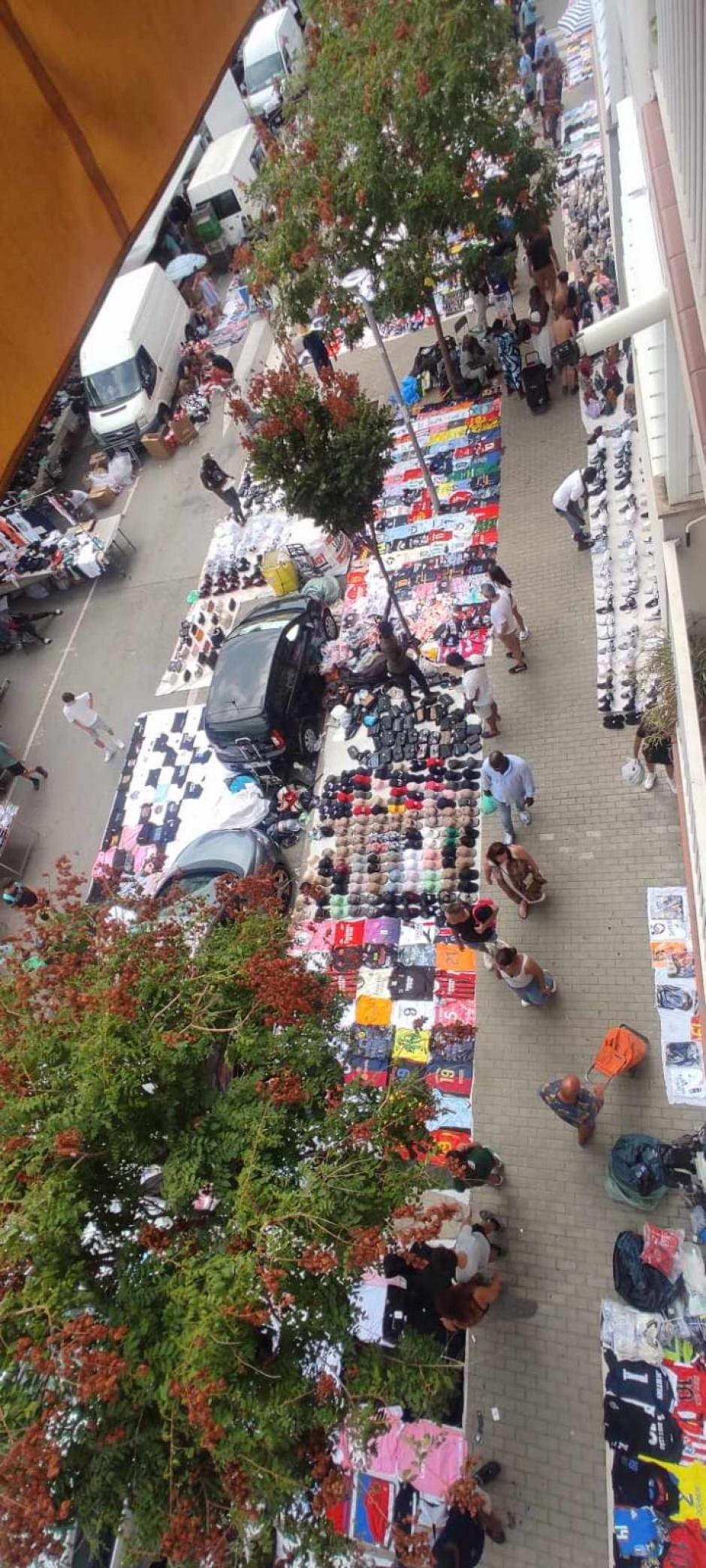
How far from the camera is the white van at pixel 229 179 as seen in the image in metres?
19.6

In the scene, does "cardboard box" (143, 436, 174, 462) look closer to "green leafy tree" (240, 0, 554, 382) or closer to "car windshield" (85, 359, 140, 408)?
"car windshield" (85, 359, 140, 408)

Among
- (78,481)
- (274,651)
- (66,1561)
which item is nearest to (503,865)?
(274,651)

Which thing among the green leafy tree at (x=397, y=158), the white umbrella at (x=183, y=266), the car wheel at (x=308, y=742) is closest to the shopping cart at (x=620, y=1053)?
the car wheel at (x=308, y=742)

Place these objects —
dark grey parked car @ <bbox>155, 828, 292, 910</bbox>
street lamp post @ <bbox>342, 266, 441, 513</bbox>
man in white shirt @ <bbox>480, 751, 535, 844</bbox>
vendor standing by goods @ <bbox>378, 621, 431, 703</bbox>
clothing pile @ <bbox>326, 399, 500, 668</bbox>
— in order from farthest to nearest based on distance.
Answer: clothing pile @ <bbox>326, 399, 500, 668</bbox> → street lamp post @ <bbox>342, 266, 441, 513</bbox> → vendor standing by goods @ <bbox>378, 621, 431, 703</bbox> → dark grey parked car @ <bbox>155, 828, 292, 910</bbox> → man in white shirt @ <bbox>480, 751, 535, 844</bbox>

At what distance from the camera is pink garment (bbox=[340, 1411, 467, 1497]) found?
6.00 meters

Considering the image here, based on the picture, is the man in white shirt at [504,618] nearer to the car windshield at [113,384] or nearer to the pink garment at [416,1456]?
the pink garment at [416,1456]

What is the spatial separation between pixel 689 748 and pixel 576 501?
516cm

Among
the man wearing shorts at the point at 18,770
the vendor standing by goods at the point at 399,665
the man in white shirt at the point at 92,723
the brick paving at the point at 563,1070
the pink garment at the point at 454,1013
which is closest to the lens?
the brick paving at the point at 563,1070

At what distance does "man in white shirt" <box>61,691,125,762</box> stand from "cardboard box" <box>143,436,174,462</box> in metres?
6.86

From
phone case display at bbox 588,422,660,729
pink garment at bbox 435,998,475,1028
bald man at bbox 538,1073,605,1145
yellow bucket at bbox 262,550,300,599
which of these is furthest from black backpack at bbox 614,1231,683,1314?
yellow bucket at bbox 262,550,300,599

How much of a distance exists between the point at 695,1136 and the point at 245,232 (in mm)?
22022

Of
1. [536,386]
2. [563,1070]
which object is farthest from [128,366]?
[563,1070]

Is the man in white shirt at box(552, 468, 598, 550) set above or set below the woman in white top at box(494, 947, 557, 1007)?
above

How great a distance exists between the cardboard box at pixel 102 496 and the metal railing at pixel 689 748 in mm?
12663
